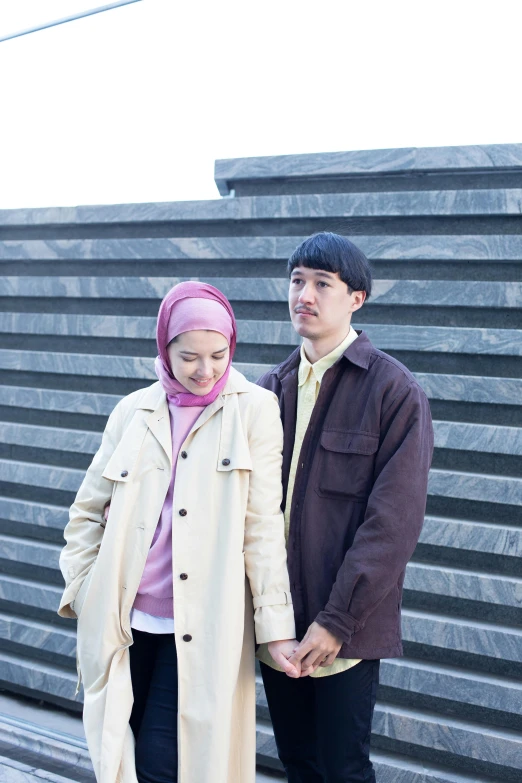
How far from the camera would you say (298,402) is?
240 cm

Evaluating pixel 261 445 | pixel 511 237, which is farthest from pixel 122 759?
pixel 511 237

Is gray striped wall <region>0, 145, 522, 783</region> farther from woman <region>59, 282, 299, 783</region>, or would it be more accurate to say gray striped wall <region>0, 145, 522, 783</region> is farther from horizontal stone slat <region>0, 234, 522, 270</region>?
woman <region>59, 282, 299, 783</region>

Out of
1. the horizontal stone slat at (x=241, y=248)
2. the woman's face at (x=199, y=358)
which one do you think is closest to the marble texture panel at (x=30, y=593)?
the horizontal stone slat at (x=241, y=248)

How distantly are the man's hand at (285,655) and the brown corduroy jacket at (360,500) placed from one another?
0.38 feet

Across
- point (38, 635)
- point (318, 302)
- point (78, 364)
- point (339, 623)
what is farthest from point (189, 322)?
point (38, 635)

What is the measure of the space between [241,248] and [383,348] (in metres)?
0.90

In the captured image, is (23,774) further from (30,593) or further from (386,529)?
(386,529)

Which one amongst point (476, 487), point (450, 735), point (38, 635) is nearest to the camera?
point (450, 735)

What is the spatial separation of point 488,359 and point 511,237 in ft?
1.69

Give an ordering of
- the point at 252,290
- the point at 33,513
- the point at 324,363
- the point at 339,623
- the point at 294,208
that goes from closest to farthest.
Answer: the point at 339,623, the point at 324,363, the point at 294,208, the point at 252,290, the point at 33,513

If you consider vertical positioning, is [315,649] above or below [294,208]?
below

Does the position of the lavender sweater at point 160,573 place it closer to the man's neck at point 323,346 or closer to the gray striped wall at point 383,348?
the man's neck at point 323,346

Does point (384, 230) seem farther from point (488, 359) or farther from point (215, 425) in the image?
point (215, 425)

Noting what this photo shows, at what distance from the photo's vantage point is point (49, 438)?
4133 millimetres
